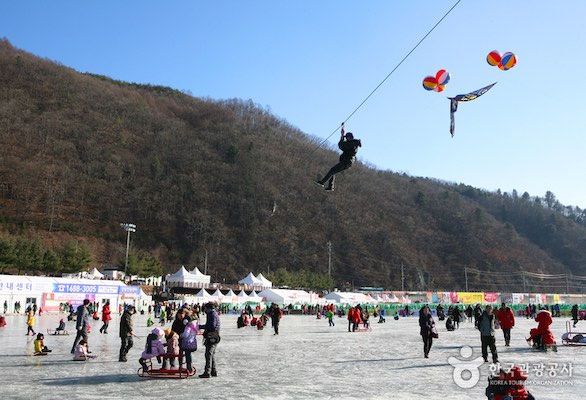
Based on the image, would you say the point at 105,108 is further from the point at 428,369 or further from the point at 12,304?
the point at 428,369

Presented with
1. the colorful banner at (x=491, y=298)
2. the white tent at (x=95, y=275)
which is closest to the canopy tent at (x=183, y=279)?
the white tent at (x=95, y=275)

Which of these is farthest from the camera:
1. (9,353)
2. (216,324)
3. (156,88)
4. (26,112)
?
(156,88)

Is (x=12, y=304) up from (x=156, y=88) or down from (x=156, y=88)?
down

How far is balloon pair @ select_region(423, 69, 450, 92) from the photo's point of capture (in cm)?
1673

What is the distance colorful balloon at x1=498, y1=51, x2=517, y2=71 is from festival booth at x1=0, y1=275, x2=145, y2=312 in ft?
107

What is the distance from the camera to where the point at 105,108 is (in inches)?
5472

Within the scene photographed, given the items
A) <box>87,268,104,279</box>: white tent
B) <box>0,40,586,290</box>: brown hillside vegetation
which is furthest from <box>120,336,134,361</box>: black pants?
<box>0,40,586,290</box>: brown hillside vegetation

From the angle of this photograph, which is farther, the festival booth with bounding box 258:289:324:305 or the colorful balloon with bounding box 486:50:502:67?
the festival booth with bounding box 258:289:324:305

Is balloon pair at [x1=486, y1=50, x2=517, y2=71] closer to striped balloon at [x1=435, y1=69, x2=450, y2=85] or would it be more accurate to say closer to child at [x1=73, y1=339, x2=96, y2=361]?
striped balloon at [x1=435, y1=69, x2=450, y2=85]

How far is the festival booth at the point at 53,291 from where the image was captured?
3672 cm

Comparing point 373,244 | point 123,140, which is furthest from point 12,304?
point 123,140

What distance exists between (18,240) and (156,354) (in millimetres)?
58065

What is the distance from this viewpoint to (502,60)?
1577 centimetres

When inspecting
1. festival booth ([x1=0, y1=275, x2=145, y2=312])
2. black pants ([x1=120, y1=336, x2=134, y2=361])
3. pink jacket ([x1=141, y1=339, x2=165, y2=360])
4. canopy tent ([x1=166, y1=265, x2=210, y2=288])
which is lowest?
black pants ([x1=120, y1=336, x2=134, y2=361])
